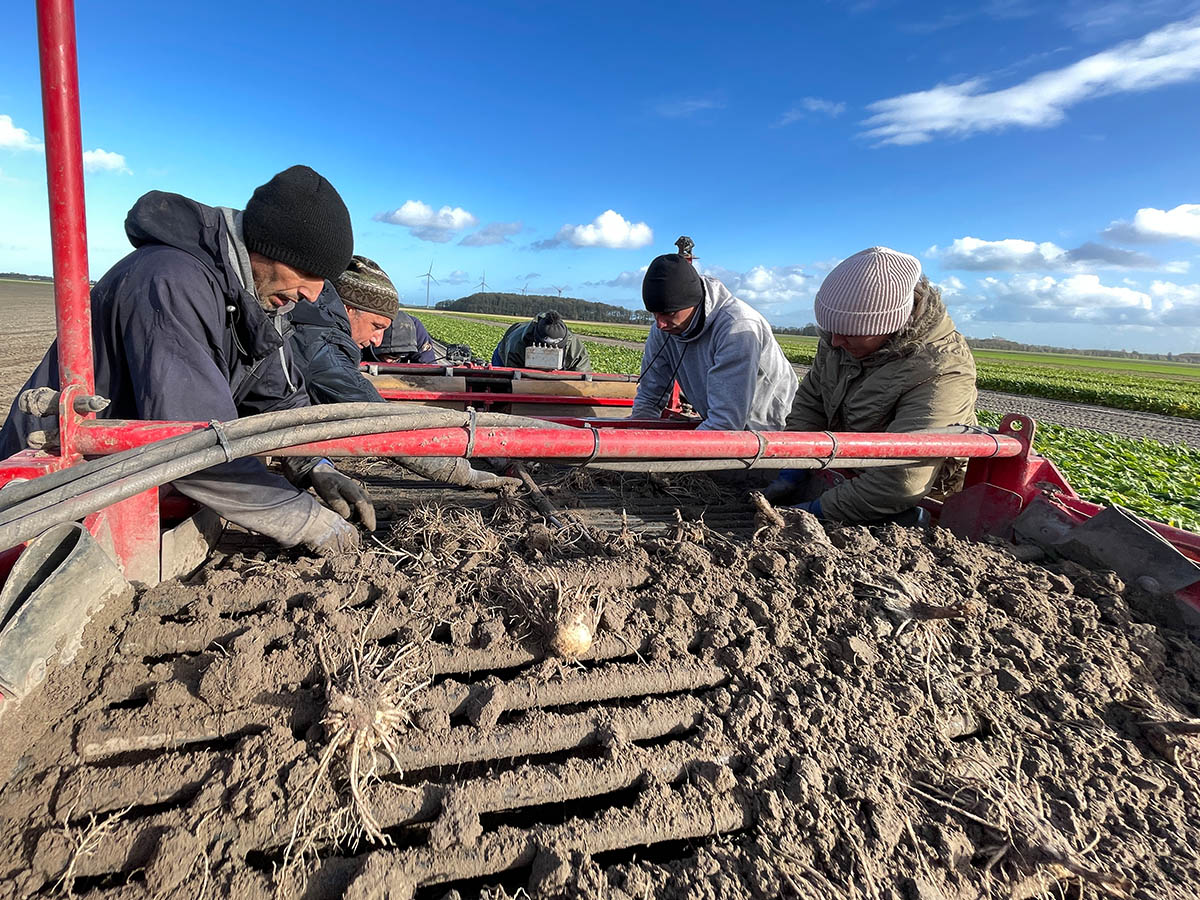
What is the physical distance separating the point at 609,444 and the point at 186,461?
43.1 inches

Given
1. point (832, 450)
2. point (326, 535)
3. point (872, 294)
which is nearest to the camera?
point (326, 535)

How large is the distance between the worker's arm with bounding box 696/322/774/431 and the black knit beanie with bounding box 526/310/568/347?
4.54 metres

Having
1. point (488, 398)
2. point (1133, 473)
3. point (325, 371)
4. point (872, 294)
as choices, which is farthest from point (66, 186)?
point (1133, 473)

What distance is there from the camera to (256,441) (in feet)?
4.94

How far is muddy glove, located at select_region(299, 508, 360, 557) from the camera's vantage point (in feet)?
6.66

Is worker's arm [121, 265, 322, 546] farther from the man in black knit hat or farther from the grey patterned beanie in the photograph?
the grey patterned beanie

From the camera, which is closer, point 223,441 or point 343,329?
point 223,441

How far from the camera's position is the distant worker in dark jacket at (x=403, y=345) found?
7.62 meters

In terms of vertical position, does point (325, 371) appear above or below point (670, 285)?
below

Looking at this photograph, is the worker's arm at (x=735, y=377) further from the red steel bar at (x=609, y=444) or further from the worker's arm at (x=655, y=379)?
the red steel bar at (x=609, y=444)

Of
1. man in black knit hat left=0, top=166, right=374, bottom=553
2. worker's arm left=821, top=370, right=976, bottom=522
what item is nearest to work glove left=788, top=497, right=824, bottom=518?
worker's arm left=821, top=370, right=976, bottom=522

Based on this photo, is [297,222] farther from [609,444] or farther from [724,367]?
[724,367]

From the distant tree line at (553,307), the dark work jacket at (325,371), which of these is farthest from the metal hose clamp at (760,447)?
the distant tree line at (553,307)

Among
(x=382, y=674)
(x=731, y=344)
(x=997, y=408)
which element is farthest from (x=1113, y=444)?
(x=382, y=674)
